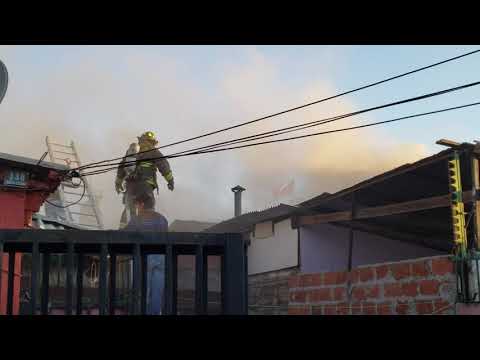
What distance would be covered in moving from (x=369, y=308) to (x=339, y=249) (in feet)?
16.4

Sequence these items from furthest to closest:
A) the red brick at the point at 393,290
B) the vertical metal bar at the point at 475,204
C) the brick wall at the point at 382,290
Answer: the red brick at the point at 393,290 → the vertical metal bar at the point at 475,204 → the brick wall at the point at 382,290

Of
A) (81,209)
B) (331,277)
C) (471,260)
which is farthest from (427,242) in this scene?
(81,209)

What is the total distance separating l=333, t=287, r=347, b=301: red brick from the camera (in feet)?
41.5

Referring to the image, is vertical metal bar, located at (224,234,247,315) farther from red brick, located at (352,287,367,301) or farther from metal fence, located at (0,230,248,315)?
red brick, located at (352,287,367,301)

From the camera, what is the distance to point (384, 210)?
13.1 metres

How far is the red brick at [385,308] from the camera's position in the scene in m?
11.4

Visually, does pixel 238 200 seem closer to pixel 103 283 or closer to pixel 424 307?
pixel 424 307

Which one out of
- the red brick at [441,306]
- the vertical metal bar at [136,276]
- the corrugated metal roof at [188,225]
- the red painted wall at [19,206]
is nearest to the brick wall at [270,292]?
the red brick at [441,306]

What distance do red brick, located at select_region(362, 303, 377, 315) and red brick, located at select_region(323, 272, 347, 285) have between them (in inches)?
28.2

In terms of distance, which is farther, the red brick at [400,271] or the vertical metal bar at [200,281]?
the red brick at [400,271]

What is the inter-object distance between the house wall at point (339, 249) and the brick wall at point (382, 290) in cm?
254

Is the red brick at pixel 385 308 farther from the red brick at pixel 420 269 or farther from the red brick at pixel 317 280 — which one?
the red brick at pixel 317 280

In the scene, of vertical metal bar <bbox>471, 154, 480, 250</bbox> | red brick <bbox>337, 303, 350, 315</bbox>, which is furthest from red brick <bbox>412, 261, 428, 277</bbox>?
red brick <bbox>337, 303, 350, 315</bbox>

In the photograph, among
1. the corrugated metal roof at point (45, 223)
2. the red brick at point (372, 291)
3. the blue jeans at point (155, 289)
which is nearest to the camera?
the blue jeans at point (155, 289)
